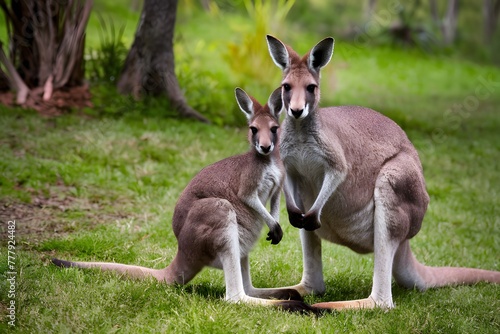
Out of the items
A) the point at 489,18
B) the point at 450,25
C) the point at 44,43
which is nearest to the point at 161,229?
the point at 44,43

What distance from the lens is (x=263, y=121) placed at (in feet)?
14.7

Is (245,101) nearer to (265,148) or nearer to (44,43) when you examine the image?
(265,148)

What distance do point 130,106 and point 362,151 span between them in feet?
16.0

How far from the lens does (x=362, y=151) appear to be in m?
4.79

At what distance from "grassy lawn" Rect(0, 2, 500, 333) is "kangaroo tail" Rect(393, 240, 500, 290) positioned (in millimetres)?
79

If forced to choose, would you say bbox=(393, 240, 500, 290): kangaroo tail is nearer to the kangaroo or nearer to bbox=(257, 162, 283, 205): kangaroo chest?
the kangaroo

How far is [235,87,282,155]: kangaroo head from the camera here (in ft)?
14.4

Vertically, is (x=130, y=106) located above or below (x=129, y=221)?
above

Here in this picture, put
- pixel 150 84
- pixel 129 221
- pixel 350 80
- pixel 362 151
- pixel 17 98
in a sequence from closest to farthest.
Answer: pixel 362 151
pixel 129 221
pixel 17 98
pixel 150 84
pixel 350 80

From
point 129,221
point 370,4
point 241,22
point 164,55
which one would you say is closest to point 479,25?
point 370,4

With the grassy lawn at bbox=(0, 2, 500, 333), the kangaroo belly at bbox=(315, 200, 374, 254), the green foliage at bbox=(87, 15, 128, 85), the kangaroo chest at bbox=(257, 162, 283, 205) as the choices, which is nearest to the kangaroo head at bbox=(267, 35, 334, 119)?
the kangaroo chest at bbox=(257, 162, 283, 205)

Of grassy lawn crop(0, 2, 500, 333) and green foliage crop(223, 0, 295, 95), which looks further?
green foliage crop(223, 0, 295, 95)

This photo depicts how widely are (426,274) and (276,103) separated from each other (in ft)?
5.88

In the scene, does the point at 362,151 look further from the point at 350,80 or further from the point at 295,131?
the point at 350,80
